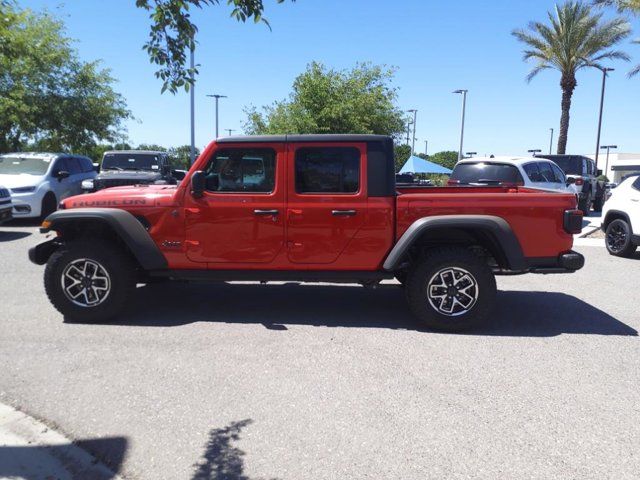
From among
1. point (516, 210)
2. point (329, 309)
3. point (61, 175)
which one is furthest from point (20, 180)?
point (516, 210)

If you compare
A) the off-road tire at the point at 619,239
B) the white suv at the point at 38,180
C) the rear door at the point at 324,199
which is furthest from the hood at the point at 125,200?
the off-road tire at the point at 619,239

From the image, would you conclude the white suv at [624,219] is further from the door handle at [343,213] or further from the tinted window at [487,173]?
the door handle at [343,213]

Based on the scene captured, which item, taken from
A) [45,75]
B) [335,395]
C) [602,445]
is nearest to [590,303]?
[602,445]

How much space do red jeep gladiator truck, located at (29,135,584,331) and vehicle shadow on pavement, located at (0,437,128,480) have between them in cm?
237

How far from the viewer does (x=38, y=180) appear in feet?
41.2

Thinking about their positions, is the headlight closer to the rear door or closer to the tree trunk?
the rear door

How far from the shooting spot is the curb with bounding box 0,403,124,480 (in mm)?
2770

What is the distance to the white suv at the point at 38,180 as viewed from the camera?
→ 40.1 feet

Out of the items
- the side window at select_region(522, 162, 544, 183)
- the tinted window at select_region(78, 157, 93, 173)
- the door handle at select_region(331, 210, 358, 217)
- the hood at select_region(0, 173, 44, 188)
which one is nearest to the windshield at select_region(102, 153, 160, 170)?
the tinted window at select_region(78, 157, 93, 173)

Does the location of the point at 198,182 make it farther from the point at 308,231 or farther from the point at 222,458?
the point at 222,458

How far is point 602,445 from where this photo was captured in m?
3.12

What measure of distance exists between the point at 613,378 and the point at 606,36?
79.5ft

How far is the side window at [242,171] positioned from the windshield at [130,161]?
10489 mm

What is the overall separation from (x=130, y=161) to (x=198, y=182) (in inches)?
442
